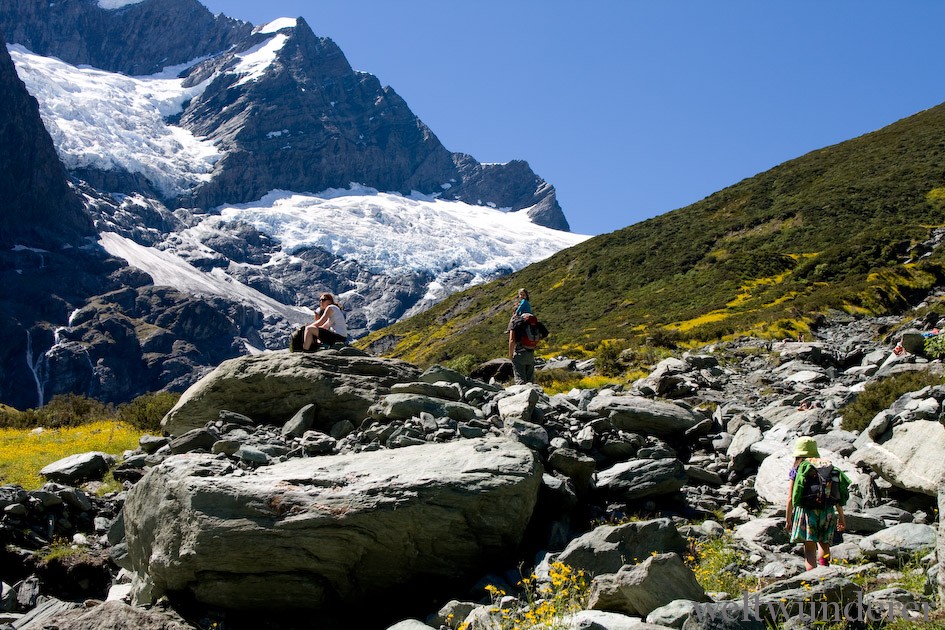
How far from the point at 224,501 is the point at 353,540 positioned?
4.86ft

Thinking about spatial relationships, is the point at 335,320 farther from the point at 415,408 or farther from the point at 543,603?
the point at 543,603

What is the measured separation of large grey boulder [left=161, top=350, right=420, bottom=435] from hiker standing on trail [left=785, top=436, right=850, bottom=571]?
636cm

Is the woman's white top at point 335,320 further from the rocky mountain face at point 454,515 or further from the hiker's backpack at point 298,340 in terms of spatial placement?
the rocky mountain face at point 454,515

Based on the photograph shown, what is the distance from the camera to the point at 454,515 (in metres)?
7.29

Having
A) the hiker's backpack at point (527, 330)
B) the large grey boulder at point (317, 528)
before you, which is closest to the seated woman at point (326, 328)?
Answer: the hiker's backpack at point (527, 330)

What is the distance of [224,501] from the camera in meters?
7.09

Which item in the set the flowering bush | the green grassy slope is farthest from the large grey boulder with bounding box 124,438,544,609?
the green grassy slope

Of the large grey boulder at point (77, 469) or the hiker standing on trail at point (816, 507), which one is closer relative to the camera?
the hiker standing on trail at point (816, 507)

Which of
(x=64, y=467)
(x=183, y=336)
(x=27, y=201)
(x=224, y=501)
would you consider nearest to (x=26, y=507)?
(x=64, y=467)

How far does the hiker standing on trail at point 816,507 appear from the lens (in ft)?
21.6

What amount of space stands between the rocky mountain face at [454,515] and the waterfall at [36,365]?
6802 inches

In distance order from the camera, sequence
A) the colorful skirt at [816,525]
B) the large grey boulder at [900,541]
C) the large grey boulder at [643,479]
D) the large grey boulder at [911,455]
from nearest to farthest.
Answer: the large grey boulder at [900,541], the colorful skirt at [816,525], the large grey boulder at [911,455], the large grey boulder at [643,479]

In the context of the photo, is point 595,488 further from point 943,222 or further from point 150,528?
point 943,222

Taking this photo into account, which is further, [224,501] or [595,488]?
[595,488]
